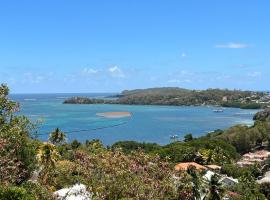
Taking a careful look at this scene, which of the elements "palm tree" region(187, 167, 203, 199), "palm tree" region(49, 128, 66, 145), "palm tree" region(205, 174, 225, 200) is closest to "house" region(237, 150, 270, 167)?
"palm tree" region(49, 128, 66, 145)

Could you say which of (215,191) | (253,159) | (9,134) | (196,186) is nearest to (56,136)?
(215,191)

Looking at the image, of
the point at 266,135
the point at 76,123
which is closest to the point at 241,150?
the point at 266,135

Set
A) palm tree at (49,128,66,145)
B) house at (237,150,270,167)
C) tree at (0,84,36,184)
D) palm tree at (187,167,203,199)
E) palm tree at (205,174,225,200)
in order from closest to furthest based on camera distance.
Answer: tree at (0,84,36,184) → palm tree at (187,167,203,199) → palm tree at (205,174,225,200) → palm tree at (49,128,66,145) → house at (237,150,270,167)

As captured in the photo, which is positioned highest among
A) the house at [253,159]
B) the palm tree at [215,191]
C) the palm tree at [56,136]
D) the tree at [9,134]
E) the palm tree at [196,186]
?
the tree at [9,134]

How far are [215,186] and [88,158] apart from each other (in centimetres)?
1931

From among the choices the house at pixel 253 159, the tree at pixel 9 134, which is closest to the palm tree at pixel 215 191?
the tree at pixel 9 134

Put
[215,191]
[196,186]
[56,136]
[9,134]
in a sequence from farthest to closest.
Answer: [56,136]
[215,191]
[196,186]
[9,134]

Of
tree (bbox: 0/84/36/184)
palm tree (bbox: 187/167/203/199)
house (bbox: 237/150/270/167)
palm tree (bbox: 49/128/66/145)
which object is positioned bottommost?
house (bbox: 237/150/270/167)

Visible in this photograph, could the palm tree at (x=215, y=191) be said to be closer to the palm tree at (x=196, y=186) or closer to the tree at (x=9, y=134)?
the palm tree at (x=196, y=186)

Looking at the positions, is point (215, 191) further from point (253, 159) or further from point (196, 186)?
point (253, 159)

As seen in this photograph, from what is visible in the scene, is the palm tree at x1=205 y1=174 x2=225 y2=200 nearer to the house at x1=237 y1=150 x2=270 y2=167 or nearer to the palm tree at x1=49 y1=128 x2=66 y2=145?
the palm tree at x1=49 y1=128 x2=66 y2=145

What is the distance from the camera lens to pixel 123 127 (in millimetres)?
187125

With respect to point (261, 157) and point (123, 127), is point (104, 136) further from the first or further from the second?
point (261, 157)

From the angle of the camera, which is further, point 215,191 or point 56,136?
point 56,136
